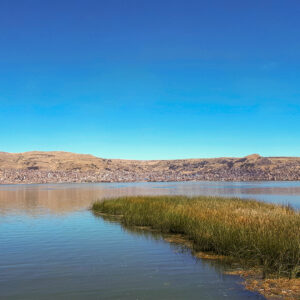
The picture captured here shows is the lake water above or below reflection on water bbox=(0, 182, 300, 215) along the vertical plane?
above

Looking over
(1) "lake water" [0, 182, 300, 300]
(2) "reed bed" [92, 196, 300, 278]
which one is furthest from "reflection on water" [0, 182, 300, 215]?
(2) "reed bed" [92, 196, 300, 278]

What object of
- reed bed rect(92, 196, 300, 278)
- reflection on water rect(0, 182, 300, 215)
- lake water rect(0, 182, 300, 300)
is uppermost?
reed bed rect(92, 196, 300, 278)

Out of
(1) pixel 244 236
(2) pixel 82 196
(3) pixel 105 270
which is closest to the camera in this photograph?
(3) pixel 105 270

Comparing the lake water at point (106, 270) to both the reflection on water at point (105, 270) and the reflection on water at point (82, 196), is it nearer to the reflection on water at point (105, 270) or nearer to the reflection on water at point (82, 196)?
the reflection on water at point (105, 270)

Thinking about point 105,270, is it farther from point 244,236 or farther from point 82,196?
point 82,196

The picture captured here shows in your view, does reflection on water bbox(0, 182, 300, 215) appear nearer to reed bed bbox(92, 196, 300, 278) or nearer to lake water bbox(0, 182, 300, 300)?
lake water bbox(0, 182, 300, 300)

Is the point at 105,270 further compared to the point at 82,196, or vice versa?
the point at 82,196

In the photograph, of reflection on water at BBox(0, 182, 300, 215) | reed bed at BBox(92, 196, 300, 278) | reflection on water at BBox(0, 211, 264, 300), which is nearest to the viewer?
reflection on water at BBox(0, 211, 264, 300)

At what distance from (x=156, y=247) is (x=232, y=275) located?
6.79 meters

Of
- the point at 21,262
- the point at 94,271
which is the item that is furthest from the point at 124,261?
the point at 21,262

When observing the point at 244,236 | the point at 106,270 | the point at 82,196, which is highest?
the point at 244,236

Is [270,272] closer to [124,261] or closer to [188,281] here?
[188,281]

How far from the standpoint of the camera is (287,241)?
560 inches

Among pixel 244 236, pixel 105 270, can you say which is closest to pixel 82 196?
pixel 105 270
